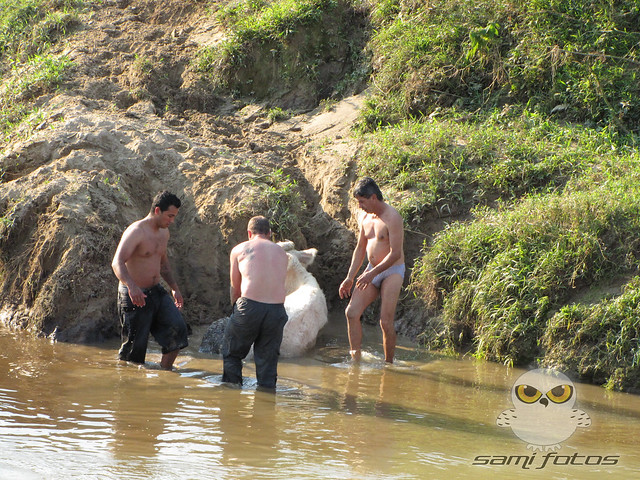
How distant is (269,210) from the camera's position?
877 cm

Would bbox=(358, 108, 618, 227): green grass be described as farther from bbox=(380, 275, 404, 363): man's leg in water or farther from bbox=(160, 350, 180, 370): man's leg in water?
bbox=(160, 350, 180, 370): man's leg in water

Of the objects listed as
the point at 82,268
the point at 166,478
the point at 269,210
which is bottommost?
the point at 166,478

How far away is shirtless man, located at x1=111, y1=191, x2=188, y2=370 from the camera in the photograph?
661 centimetres

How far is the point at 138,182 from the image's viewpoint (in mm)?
8945

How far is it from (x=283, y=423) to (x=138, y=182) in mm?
4518

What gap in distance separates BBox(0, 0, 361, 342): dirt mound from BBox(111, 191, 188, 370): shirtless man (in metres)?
1.25

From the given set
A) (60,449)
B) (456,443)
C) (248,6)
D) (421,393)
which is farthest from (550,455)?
(248,6)

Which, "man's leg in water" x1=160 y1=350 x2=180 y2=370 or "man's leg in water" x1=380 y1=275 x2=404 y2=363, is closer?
"man's leg in water" x1=160 y1=350 x2=180 y2=370

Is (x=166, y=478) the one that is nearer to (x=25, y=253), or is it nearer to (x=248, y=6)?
(x=25, y=253)

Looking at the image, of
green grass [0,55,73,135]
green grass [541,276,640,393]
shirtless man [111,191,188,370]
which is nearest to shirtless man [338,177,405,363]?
green grass [541,276,640,393]

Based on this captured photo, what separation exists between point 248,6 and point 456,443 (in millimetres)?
9168

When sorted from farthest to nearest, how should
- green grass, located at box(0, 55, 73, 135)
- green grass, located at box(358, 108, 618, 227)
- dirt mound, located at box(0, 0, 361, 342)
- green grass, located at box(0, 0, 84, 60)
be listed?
green grass, located at box(0, 0, 84, 60) → green grass, located at box(0, 55, 73, 135) → green grass, located at box(358, 108, 618, 227) → dirt mound, located at box(0, 0, 361, 342)

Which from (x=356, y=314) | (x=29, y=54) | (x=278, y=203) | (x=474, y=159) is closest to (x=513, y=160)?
(x=474, y=159)

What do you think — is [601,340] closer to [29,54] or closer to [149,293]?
[149,293]
